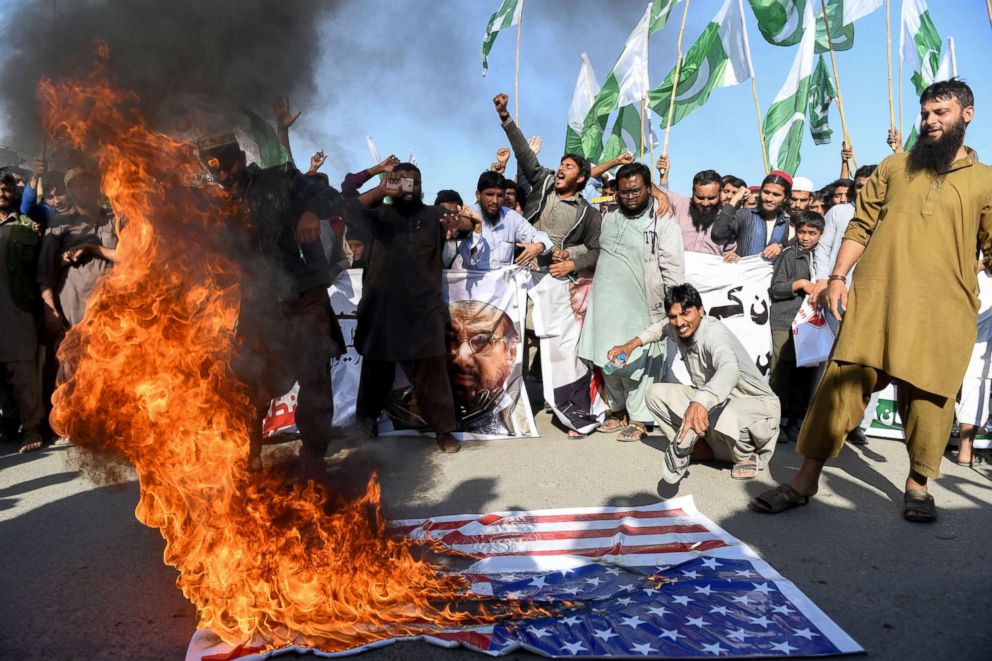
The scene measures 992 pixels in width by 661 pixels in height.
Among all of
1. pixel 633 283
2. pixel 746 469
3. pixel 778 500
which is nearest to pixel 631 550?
pixel 778 500

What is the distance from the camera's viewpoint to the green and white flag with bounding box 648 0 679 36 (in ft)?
31.8

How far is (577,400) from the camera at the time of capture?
638 cm

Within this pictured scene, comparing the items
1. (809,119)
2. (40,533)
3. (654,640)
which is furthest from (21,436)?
(809,119)

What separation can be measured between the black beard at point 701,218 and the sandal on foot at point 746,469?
2.92m

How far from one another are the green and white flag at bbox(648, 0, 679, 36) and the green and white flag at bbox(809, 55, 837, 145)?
274 centimetres

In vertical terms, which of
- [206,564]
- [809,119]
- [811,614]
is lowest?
[811,614]

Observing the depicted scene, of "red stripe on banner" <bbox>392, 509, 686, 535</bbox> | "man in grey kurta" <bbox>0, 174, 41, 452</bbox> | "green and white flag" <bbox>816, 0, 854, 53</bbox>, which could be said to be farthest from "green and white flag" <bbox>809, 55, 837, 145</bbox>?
"man in grey kurta" <bbox>0, 174, 41, 452</bbox>

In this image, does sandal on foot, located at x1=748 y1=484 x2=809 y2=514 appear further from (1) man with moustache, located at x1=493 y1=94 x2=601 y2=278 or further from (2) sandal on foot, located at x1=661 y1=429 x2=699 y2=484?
(1) man with moustache, located at x1=493 y1=94 x2=601 y2=278

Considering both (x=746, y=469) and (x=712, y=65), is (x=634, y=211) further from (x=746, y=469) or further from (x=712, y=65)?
(x=712, y=65)

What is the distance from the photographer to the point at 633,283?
6.07 meters

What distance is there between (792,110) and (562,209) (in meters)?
5.48

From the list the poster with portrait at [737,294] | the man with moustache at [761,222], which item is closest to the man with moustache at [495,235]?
the poster with portrait at [737,294]

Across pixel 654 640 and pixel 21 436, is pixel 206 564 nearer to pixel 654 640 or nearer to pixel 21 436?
pixel 654 640

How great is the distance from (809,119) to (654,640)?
10528mm
